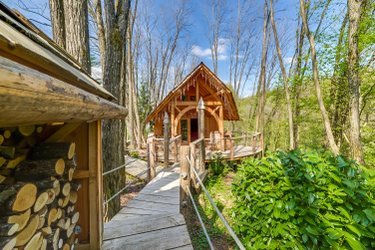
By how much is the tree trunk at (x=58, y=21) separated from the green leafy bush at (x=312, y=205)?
170 inches

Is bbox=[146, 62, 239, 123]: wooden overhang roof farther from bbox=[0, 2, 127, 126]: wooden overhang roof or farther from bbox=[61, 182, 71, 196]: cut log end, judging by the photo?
bbox=[0, 2, 127, 126]: wooden overhang roof

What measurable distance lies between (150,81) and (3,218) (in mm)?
21262

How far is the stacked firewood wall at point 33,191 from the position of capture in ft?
3.90

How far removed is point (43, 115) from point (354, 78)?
822cm

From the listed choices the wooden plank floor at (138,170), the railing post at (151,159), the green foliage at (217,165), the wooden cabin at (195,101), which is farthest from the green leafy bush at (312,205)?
the wooden cabin at (195,101)

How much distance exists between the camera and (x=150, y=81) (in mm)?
21484

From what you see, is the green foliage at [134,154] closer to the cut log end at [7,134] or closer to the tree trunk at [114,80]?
the tree trunk at [114,80]

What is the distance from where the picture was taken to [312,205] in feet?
7.53

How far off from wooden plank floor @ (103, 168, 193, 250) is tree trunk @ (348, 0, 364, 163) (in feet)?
18.9

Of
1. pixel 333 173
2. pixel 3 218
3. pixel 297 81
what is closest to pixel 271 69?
pixel 297 81

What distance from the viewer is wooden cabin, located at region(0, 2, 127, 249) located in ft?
2.02

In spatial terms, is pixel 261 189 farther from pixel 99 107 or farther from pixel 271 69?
pixel 271 69

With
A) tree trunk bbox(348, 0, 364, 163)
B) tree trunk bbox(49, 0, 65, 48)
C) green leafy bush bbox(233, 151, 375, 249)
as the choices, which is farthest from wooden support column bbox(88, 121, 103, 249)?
tree trunk bbox(348, 0, 364, 163)

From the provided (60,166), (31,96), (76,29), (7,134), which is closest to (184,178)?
(60,166)
